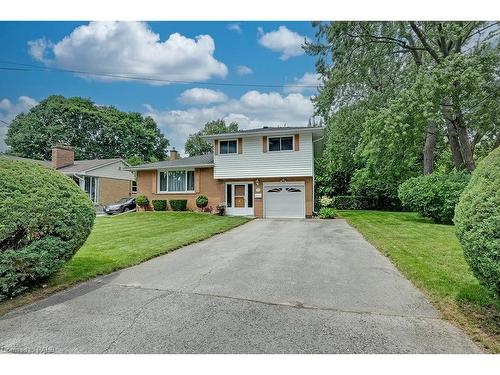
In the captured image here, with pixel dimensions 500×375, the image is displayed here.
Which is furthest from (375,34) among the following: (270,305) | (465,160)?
(270,305)

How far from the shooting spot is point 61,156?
2359 cm

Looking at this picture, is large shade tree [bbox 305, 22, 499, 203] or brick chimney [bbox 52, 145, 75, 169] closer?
large shade tree [bbox 305, 22, 499, 203]

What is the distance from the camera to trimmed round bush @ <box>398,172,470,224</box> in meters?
11.3

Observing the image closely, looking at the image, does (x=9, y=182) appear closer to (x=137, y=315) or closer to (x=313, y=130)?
(x=137, y=315)

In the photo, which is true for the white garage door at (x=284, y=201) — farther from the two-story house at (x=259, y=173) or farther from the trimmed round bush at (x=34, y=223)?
the trimmed round bush at (x=34, y=223)

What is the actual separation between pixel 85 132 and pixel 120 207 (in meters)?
23.3

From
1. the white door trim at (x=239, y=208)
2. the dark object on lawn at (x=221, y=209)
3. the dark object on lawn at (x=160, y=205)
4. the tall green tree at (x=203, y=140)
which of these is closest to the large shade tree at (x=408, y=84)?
the white door trim at (x=239, y=208)

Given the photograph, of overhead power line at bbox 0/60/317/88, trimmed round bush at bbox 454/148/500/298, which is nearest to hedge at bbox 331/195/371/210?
overhead power line at bbox 0/60/317/88

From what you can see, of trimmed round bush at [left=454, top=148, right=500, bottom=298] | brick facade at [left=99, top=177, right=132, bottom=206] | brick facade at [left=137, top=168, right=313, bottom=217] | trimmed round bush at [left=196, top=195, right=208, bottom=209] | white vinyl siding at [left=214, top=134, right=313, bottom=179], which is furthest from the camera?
brick facade at [left=99, top=177, right=132, bottom=206]

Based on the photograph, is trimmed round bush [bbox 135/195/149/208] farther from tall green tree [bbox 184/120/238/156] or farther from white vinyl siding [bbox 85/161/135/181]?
tall green tree [bbox 184/120/238/156]

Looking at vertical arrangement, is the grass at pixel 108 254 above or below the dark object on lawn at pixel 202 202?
below

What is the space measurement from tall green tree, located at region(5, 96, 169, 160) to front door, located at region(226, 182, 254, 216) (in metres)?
22.0

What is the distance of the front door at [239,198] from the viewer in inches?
640

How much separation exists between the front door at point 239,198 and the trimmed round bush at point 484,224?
1326 cm
